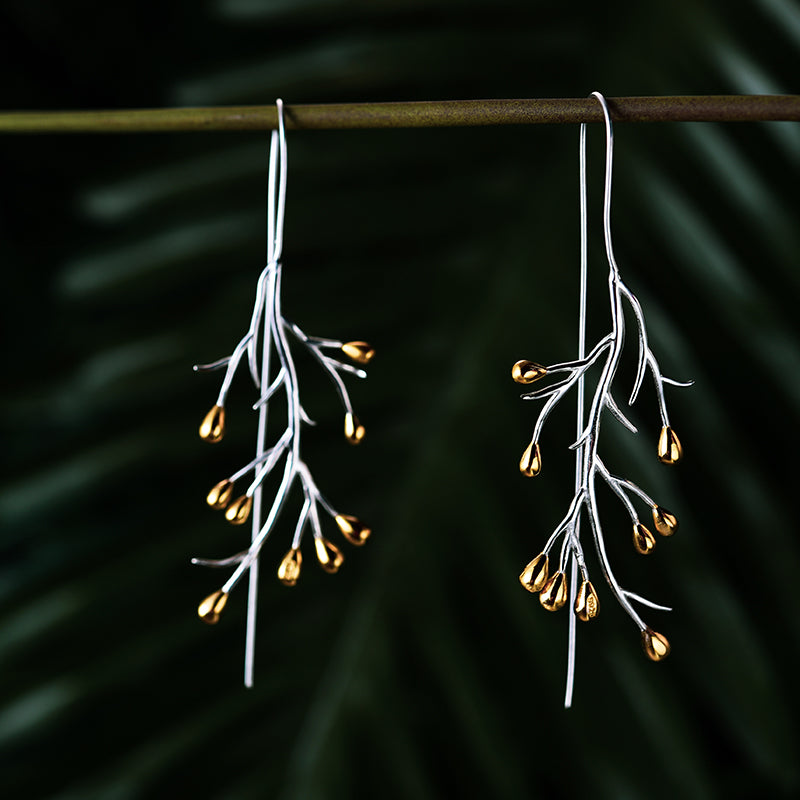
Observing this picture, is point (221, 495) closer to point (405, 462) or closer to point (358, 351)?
point (358, 351)

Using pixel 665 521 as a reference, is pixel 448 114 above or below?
above

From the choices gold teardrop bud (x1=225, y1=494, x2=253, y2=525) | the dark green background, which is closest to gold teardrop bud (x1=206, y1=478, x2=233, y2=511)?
gold teardrop bud (x1=225, y1=494, x2=253, y2=525)

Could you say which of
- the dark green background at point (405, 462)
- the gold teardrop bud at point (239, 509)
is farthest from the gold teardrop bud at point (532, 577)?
the dark green background at point (405, 462)

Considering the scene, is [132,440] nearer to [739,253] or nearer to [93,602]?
[93,602]

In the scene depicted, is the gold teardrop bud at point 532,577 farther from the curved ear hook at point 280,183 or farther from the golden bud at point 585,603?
the curved ear hook at point 280,183

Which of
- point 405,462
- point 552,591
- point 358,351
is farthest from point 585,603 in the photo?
point 405,462

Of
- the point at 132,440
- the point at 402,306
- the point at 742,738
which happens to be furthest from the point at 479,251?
the point at 742,738
